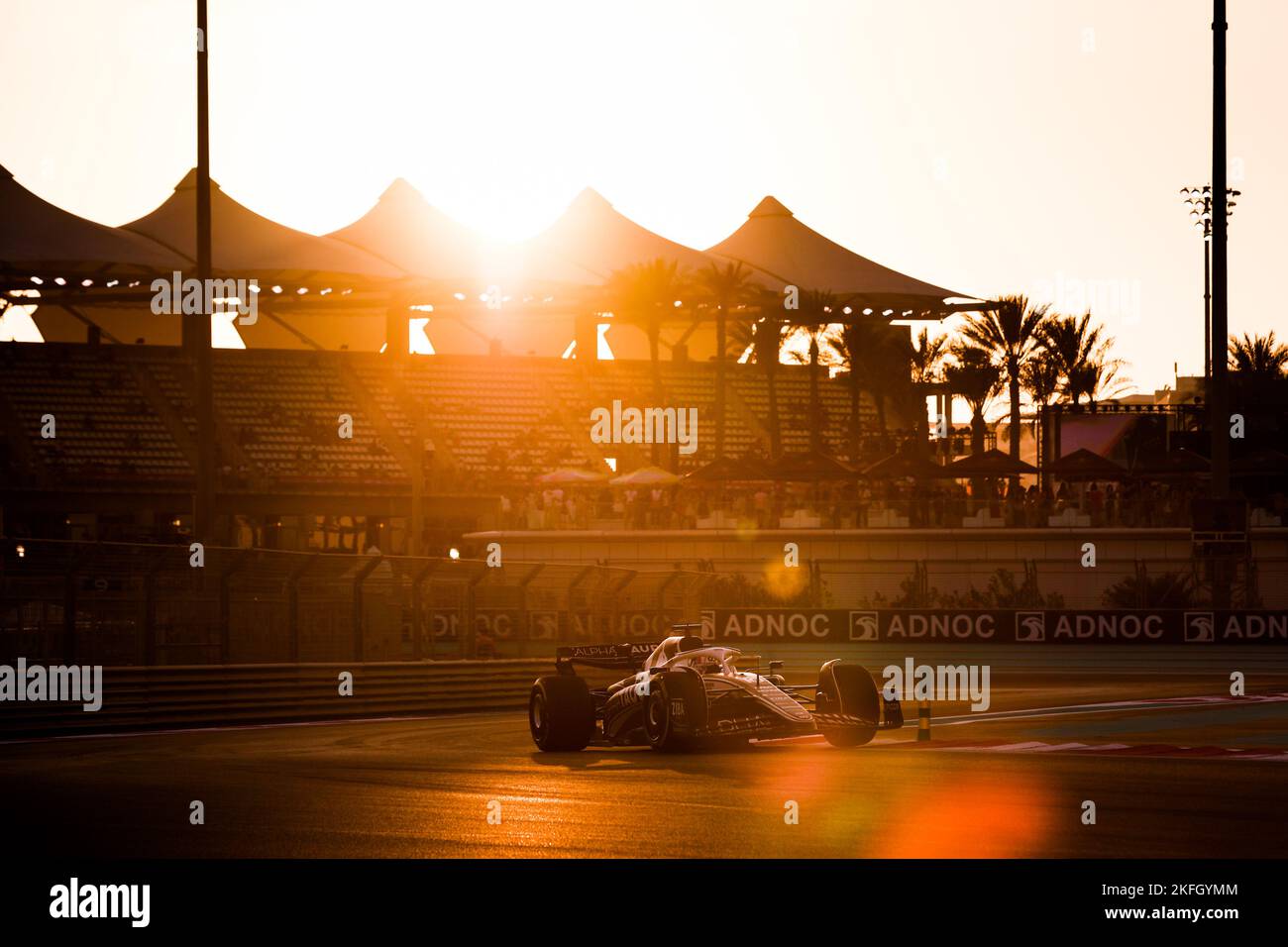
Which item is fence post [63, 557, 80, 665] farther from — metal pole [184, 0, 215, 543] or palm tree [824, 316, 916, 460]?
palm tree [824, 316, 916, 460]

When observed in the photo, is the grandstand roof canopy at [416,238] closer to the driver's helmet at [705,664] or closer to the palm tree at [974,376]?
the palm tree at [974,376]

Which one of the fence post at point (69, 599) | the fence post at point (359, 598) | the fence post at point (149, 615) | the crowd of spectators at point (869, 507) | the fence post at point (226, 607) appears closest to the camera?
the fence post at point (69, 599)

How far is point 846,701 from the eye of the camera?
17.8m

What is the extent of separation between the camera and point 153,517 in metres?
53.8

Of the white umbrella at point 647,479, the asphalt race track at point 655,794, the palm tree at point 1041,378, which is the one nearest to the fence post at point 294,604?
the asphalt race track at point 655,794

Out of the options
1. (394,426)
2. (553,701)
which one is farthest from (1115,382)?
(553,701)

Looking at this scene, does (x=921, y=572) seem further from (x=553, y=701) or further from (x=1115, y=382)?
(x=1115, y=382)

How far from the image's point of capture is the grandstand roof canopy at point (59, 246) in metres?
56.9

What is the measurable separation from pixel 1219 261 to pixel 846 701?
15.1m

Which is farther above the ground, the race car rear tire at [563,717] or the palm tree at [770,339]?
the palm tree at [770,339]

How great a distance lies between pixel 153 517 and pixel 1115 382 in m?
41.0

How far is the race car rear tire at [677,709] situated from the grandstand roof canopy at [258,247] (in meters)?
43.2

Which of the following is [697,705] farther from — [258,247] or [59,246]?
[258,247]
